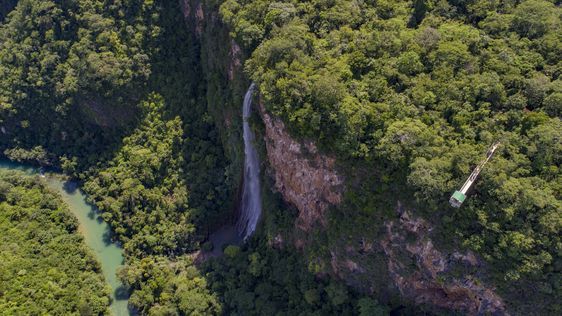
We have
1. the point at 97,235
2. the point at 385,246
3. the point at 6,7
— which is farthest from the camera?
the point at 6,7

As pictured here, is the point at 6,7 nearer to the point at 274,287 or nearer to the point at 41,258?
the point at 41,258

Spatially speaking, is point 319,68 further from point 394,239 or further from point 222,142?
point 222,142

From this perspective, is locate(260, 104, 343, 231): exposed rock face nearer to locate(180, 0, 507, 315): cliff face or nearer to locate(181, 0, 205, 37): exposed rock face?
locate(180, 0, 507, 315): cliff face

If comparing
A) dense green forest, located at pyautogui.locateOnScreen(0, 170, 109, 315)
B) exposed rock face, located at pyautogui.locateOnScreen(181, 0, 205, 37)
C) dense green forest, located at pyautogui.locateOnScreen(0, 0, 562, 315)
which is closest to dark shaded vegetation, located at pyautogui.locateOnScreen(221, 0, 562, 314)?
dense green forest, located at pyautogui.locateOnScreen(0, 0, 562, 315)

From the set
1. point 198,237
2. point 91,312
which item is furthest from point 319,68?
point 91,312

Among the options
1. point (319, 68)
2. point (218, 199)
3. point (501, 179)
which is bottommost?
point (218, 199)

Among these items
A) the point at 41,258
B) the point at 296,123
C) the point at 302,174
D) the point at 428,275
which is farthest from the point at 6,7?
the point at 428,275
